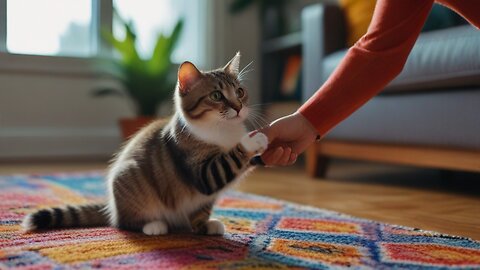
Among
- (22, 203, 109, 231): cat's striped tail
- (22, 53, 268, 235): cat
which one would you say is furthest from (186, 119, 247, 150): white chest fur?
(22, 203, 109, 231): cat's striped tail

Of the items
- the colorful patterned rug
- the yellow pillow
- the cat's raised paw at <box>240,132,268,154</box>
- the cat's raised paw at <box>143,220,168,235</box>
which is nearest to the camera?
the colorful patterned rug

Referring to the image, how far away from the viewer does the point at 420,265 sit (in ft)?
2.63

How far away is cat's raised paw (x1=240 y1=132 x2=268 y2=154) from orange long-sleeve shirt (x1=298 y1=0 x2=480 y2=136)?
156 mm

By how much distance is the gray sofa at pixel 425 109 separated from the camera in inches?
58.0

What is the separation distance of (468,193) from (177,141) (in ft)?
3.73

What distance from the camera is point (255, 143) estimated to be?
3.02 ft

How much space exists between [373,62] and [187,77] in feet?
1.23

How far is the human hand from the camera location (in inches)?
39.6

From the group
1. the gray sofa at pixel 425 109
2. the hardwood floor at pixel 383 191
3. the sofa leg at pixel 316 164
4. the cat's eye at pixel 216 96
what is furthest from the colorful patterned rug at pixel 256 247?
the sofa leg at pixel 316 164

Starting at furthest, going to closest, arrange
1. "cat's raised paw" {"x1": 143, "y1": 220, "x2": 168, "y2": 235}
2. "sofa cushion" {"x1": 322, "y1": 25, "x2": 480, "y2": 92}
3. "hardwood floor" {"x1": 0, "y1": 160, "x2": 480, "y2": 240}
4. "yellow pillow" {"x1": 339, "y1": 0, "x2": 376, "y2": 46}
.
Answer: "yellow pillow" {"x1": 339, "y1": 0, "x2": 376, "y2": 46} < "sofa cushion" {"x1": 322, "y1": 25, "x2": 480, "y2": 92} < "hardwood floor" {"x1": 0, "y1": 160, "x2": 480, "y2": 240} < "cat's raised paw" {"x1": 143, "y1": 220, "x2": 168, "y2": 235}

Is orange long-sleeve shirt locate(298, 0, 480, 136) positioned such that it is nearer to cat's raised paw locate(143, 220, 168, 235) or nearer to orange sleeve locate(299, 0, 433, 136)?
orange sleeve locate(299, 0, 433, 136)

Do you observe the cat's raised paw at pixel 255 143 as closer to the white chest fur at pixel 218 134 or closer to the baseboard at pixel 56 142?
the white chest fur at pixel 218 134

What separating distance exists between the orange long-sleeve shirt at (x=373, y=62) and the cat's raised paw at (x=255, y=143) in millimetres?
156

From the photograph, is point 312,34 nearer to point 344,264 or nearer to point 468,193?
point 468,193
